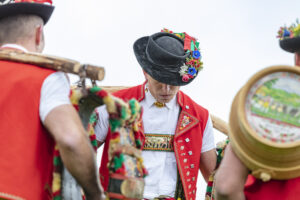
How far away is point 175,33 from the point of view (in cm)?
417

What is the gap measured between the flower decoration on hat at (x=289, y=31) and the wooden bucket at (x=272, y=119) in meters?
0.32

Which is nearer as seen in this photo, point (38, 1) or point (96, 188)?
point (96, 188)

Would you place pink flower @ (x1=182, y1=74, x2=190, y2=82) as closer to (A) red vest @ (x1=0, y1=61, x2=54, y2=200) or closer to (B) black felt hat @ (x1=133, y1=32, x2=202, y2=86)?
(B) black felt hat @ (x1=133, y1=32, x2=202, y2=86)

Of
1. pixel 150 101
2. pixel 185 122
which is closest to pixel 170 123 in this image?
pixel 185 122

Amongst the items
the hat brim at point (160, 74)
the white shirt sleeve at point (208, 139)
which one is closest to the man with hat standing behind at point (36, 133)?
the hat brim at point (160, 74)

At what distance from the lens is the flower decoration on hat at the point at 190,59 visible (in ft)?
12.8

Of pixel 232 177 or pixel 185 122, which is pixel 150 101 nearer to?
pixel 185 122

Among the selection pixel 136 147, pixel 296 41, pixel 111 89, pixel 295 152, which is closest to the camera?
pixel 295 152

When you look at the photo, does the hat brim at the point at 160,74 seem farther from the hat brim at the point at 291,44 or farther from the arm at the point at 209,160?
the hat brim at the point at 291,44

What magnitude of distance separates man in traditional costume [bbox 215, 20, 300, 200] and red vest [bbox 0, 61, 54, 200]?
38.5 inches

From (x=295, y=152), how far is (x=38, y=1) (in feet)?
5.58

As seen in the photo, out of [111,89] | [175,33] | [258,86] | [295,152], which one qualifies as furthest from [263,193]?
[111,89]

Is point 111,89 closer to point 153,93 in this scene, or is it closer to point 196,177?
point 153,93

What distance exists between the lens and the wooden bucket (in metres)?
2.34
